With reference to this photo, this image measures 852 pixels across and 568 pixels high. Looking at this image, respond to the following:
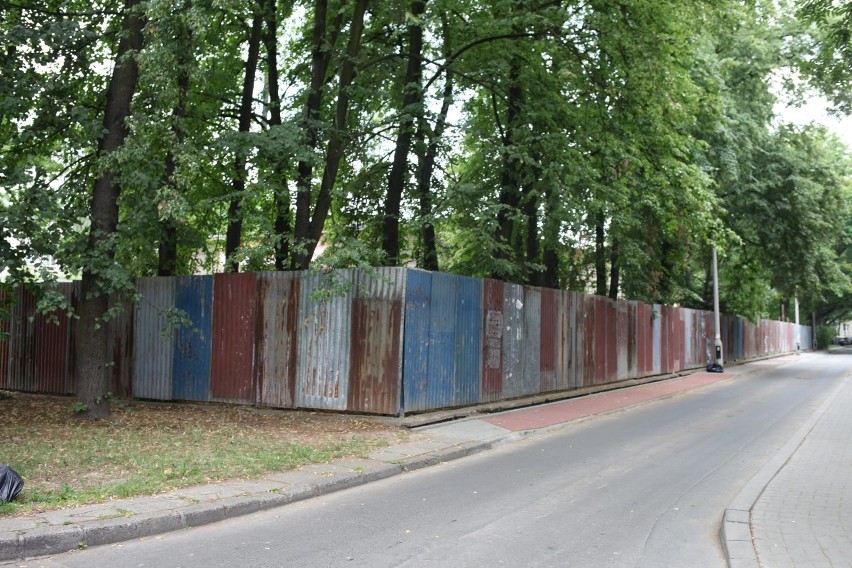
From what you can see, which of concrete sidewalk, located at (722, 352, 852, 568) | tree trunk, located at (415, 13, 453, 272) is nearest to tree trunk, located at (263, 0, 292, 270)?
tree trunk, located at (415, 13, 453, 272)

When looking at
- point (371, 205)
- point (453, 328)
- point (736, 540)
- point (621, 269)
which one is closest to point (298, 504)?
point (736, 540)

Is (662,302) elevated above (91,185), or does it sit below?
below

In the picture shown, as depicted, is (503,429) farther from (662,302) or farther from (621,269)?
(662,302)

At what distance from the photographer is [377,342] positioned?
11.8 metres

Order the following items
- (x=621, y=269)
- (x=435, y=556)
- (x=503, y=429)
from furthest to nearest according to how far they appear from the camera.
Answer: (x=621, y=269)
(x=503, y=429)
(x=435, y=556)

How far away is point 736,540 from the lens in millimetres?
5438

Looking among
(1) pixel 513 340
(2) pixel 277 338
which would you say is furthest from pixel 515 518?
(1) pixel 513 340

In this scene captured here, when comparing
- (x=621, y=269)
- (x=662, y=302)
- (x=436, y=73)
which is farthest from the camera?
(x=662, y=302)

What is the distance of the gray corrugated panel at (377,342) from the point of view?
1169 cm

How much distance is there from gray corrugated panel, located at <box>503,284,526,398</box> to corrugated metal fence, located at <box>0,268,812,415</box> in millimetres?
25

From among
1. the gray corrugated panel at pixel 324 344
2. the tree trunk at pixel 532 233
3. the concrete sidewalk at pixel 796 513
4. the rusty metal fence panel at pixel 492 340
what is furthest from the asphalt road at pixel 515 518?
the tree trunk at pixel 532 233

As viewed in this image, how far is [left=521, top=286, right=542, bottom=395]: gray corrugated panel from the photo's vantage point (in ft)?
51.8

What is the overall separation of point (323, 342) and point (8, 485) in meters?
6.60

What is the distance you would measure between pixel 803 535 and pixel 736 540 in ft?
1.92
